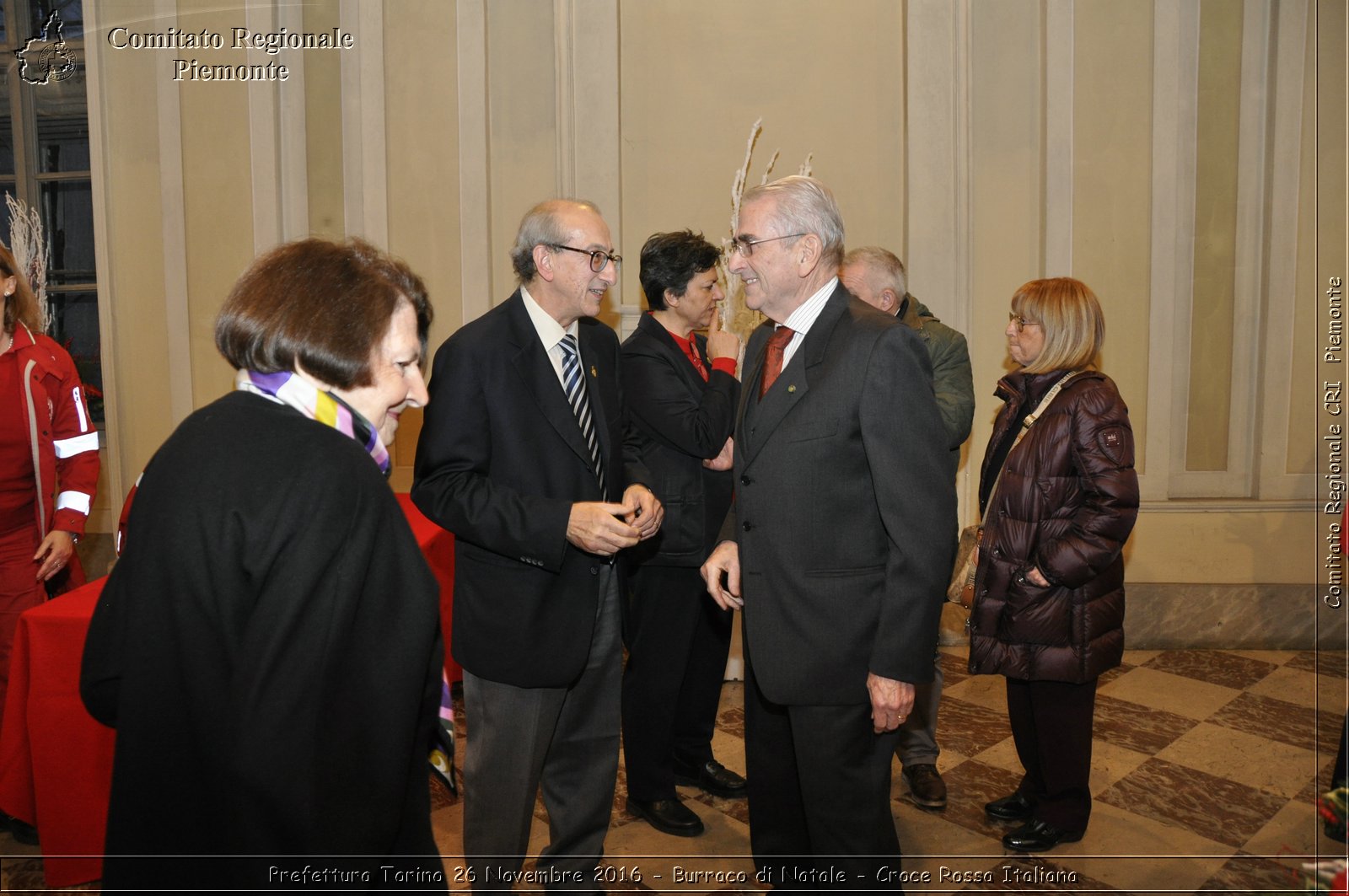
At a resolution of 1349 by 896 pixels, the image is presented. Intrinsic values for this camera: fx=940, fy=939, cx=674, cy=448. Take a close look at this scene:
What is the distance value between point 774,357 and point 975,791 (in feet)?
6.52

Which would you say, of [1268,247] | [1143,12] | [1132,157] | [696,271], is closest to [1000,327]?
[1132,157]

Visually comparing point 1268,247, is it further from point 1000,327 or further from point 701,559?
point 701,559

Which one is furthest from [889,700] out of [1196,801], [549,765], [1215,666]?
[1215,666]

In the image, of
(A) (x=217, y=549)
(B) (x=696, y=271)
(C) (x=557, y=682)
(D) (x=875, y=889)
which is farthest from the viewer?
(B) (x=696, y=271)

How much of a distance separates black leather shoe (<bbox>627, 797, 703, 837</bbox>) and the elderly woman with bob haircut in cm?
188

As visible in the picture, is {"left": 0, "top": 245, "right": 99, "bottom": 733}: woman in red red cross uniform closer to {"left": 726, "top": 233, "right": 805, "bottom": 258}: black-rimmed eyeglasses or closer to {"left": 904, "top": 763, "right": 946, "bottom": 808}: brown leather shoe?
{"left": 726, "top": 233, "right": 805, "bottom": 258}: black-rimmed eyeglasses

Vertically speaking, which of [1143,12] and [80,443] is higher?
[1143,12]

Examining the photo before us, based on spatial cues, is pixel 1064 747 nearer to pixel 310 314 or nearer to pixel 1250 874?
pixel 1250 874

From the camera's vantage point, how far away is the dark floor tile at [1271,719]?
3.87 m

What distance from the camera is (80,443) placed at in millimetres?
3385

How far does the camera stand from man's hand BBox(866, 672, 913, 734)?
210 centimetres

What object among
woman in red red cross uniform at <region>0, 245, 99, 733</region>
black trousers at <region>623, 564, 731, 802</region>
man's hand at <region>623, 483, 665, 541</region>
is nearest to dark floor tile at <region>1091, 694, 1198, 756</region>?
black trousers at <region>623, 564, 731, 802</region>

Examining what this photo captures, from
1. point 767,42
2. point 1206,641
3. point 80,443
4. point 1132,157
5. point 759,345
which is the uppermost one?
point 767,42

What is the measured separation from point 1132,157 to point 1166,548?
6.74ft
